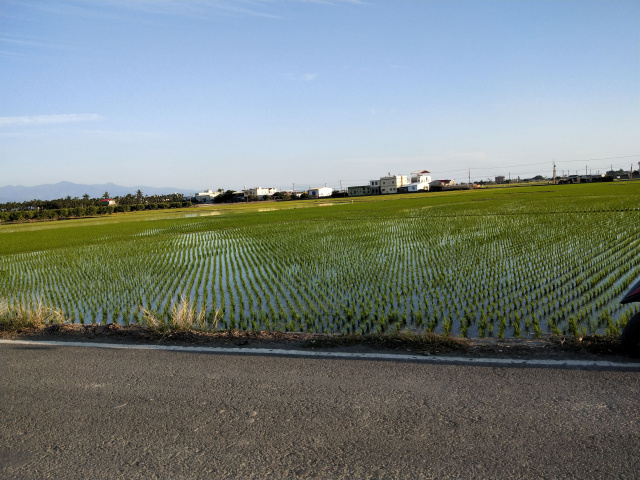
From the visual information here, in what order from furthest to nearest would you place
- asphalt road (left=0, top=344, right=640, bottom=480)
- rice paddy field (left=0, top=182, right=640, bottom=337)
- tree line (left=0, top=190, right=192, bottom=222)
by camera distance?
tree line (left=0, top=190, right=192, bottom=222) → rice paddy field (left=0, top=182, right=640, bottom=337) → asphalt road (left=0, top=344, right=640, bottom=480)

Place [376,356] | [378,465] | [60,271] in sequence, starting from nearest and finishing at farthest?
1. [378,465]
2. [376,356]
3. [60,271]

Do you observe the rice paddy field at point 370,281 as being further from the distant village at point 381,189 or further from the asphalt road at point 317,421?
the distant village at point 381,189

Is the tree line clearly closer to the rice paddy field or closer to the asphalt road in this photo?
the rice paddy field

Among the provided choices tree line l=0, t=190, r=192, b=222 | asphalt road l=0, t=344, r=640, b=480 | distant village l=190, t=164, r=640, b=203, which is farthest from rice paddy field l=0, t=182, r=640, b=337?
distant village l=190, t=164, r=640, b=203

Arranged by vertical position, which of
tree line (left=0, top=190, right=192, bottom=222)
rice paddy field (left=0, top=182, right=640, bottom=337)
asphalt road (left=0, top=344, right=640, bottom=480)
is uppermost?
tree line (left=0, top=190, right=192, bottom=222)

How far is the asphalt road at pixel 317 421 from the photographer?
288 centimetres

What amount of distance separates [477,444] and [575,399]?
102 cm

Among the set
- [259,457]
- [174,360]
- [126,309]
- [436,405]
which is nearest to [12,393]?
[174,360]

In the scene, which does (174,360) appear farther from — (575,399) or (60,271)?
(60,271)

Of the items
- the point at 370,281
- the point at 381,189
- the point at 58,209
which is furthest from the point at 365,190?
the point at 370,281

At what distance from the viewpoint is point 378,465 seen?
286 cm

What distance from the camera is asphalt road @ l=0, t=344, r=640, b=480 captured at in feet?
9.43

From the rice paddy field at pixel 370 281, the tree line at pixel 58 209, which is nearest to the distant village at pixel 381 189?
the tree line at pixel 58 209

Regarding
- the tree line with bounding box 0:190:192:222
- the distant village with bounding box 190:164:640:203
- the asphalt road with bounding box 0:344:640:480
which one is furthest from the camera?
the distant village with bounding box 190:164:640:203
